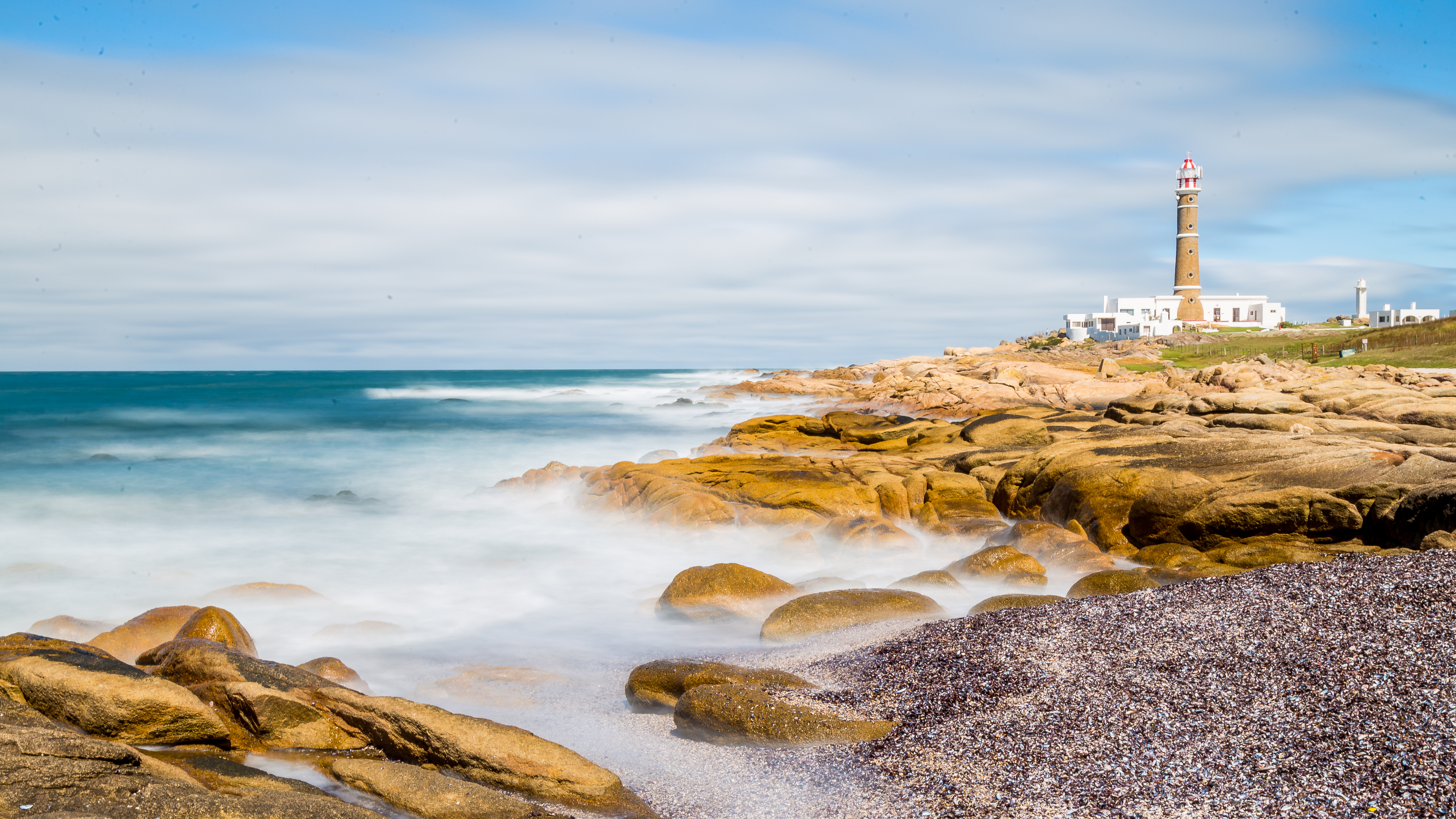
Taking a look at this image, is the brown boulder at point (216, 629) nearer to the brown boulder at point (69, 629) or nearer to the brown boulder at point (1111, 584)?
the brown boulder at point (69, 629)

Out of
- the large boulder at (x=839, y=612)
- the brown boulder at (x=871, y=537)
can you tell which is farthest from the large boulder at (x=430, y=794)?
the brown boulder at (x=871, y=537)

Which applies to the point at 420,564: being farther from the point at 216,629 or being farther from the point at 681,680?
the point at 681,680

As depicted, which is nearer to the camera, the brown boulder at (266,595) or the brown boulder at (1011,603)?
the brown boulder at (1011,603)

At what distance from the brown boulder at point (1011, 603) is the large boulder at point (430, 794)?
4.84 m

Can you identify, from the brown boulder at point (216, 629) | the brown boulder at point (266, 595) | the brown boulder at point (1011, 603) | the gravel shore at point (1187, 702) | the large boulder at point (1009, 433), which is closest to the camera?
the gravel shore at point (1187, 702)

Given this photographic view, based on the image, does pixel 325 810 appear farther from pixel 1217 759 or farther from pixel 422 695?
pixel 1217 759

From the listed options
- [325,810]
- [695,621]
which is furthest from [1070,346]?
[325,810]

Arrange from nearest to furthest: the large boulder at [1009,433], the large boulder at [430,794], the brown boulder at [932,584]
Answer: the large boulder at [430,794] < the brown boulder at [932,584] < the large boulder at [1009,433]

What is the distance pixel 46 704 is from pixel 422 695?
309cm

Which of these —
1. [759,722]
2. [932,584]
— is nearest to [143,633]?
[759,722]

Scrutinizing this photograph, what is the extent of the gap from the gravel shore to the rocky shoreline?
0.07 ft

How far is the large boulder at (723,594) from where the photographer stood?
32.6 feet

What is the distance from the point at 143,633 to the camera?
8727 millimetres

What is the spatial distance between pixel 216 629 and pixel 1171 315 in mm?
81727
